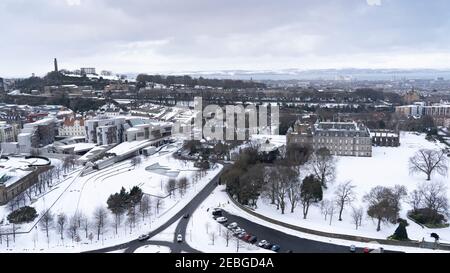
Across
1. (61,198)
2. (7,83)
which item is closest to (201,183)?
(61,198)

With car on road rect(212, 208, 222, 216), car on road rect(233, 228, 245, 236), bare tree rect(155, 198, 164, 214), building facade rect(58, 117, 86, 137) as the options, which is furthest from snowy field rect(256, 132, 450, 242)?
building facade rect(58, 117, 86, 137)

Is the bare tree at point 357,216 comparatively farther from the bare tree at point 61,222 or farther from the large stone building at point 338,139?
the large stone building at point 338,139

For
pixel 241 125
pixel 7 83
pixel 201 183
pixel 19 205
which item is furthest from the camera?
pixel 7 83

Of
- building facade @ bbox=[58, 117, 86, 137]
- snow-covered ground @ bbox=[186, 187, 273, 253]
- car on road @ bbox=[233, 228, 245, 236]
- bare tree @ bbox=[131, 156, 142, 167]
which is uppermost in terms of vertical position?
building facade @ bbox=[58, 117, 86, 137]

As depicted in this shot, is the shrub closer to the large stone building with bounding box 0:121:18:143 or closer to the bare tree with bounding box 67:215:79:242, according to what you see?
the bare tree with bounding box 67:215:79:242
